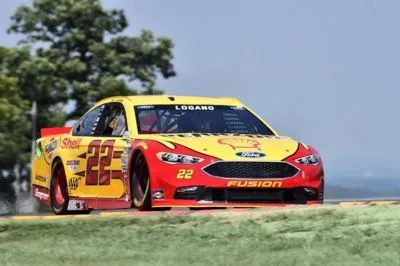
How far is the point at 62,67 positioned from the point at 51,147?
30436 mm

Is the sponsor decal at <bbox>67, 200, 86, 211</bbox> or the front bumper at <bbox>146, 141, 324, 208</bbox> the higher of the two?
the front bumper at <bbox>146, 141, 324, 208</bbox>

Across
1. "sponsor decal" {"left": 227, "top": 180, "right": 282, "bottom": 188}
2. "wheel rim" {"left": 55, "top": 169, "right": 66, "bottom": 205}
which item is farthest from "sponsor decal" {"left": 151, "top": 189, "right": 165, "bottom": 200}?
"wheel rim" {"left": 55, "top": 169, "right": 66, "bottom": 205}

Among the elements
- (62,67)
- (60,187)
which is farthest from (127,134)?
(62,67)

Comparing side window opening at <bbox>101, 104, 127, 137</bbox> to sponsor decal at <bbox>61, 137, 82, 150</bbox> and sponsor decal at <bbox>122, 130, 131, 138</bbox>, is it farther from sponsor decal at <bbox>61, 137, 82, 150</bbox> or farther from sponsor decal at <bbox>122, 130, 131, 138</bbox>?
sponsor decal at <bbox>61, 137, 82, 150</bbox>

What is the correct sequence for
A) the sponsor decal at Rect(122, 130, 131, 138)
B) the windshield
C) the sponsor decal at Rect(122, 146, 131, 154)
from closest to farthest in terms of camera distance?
the sponsor decal at Rect(122, 146, 131, 154), the sponsor decal at Rect(122, 130, 131, 138), the windshield

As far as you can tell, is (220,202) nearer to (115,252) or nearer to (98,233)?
(98,233)

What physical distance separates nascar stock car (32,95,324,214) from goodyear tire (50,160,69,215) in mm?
12

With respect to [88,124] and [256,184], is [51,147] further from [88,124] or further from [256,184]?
[256,184]

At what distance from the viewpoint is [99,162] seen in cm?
1150

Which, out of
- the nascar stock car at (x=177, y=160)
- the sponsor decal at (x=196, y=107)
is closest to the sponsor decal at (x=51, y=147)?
the nascar stock car at (x=177, y=160)

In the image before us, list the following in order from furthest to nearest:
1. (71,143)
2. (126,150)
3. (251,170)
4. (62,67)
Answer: (62,67) → (71,143) → (126,150) → (251,170)

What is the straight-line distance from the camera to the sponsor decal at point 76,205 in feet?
39.3

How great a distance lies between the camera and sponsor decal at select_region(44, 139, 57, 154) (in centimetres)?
1303

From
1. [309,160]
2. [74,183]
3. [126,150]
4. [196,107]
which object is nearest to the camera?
[309,160]
